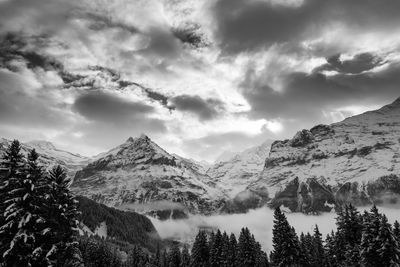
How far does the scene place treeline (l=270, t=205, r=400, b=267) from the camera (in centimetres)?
5294

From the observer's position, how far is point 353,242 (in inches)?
2621

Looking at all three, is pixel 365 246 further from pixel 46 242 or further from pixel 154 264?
pixel 154 264

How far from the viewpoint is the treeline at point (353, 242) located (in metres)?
52.9

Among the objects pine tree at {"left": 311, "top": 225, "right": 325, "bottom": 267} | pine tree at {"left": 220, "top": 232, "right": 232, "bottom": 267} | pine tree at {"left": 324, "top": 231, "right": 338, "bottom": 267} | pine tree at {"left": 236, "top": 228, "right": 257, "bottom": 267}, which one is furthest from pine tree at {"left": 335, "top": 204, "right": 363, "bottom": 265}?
pine tree at {"left": 311, "top": 225, "right": 325, "bottom": 267}

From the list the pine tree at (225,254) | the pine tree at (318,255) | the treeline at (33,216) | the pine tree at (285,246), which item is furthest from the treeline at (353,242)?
the treeline at (33,216)

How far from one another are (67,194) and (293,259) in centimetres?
3969

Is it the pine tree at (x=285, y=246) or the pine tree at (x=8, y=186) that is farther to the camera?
the pine tree at (x=285, y=246)

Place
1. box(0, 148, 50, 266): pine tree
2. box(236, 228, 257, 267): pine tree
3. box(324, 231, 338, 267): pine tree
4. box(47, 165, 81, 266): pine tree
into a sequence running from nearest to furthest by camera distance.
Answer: box(0, 148, 50, 266): pine tree → box(47, 165, 81, 266): pine tree → box(236, 228, 257, 267): pine tree → box(324, 231, 338, 267): pine tree

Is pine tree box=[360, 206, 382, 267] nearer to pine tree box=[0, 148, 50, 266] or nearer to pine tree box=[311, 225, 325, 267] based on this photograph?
pine tree box=[0, 148, 50, 266]

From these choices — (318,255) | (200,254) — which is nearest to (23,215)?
(200,254)

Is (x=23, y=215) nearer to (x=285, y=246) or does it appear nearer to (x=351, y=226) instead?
(x=285, y=246)

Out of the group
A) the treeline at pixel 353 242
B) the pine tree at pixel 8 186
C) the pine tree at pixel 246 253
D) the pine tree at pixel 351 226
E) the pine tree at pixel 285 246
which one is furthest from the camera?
the pine tree at pixel 246 253

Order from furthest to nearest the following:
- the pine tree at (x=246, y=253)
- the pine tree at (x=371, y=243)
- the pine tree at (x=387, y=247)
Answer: the pine tree at (x=246, y=253)
the pine tree at (x=371, y=243)
the pine tree at (x=387, y=247)

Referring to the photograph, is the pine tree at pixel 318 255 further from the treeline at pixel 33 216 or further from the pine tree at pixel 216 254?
the treeline at pixel 33 216
